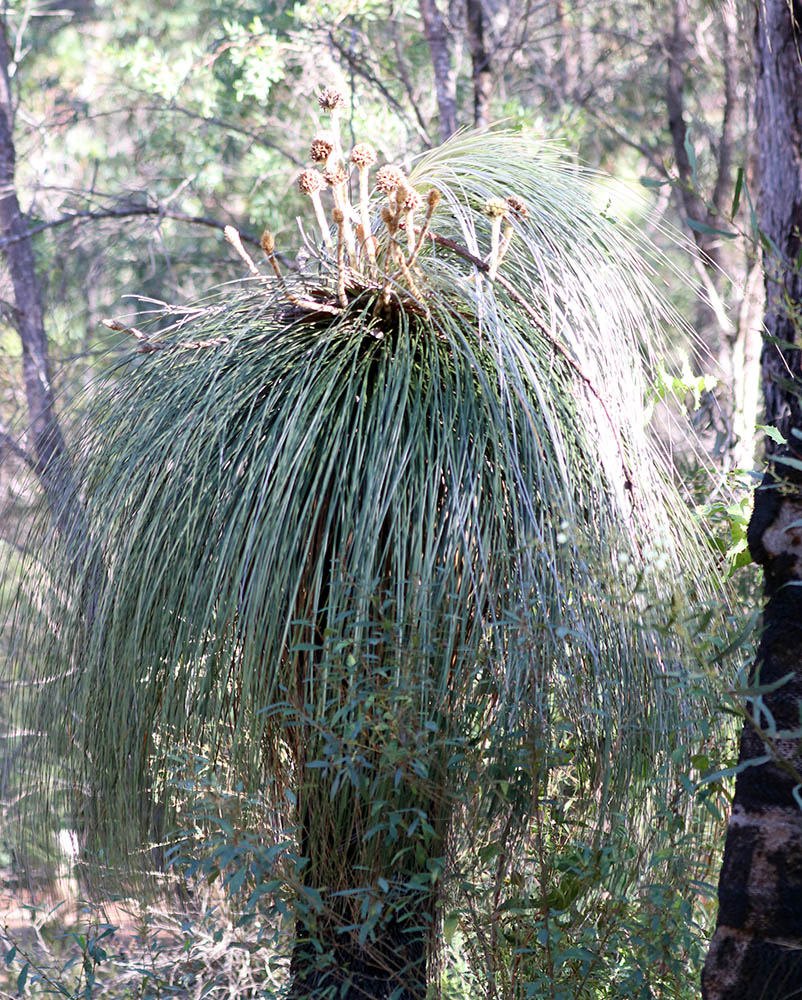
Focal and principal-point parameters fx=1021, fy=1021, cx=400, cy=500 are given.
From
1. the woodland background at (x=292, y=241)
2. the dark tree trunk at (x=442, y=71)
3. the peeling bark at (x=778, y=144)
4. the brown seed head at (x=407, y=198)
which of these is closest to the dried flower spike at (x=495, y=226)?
the brown seed head at (x=407, y=198)

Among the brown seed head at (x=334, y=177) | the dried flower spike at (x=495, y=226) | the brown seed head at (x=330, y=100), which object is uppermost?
the brown seed head at (x=330, y=100)

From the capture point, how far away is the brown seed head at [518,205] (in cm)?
138

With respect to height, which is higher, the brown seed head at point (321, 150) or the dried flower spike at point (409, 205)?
the brown seed head at point (321, 150)

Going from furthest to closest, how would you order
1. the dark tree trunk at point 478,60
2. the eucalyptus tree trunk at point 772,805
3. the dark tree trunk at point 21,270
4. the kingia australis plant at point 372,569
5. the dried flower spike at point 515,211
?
the dark tree trunk at point 21,270, the dark tree trunk at point 478,60, the dried flower spike at point 515,211, the kingia australis plant at point 372,569, the eucalyptus tree trunk at point 772,805

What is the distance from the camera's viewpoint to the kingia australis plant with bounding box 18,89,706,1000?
112 cm

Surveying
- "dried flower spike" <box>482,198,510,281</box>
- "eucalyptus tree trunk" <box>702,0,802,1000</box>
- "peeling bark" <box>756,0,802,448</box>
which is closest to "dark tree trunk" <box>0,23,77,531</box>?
"peeling bark" <box>756,0,802,448</box>

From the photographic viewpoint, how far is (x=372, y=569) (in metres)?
1.16

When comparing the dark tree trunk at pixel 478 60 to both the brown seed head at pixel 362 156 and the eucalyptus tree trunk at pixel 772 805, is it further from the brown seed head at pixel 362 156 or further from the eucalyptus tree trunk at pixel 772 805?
the eucalyptus tree trunk at pixel 772 805

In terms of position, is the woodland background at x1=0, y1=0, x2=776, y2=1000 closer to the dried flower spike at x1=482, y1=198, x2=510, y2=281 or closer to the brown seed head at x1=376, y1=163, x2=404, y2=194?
the dried flower spike at x1=482, y1=198, x2=510, y2=281

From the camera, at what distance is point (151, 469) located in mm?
1293

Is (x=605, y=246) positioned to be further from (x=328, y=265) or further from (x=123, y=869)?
(x=123, y=869)

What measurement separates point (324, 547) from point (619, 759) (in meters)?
0.42

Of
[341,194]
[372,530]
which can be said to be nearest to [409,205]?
[341,194]

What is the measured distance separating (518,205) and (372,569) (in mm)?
564
